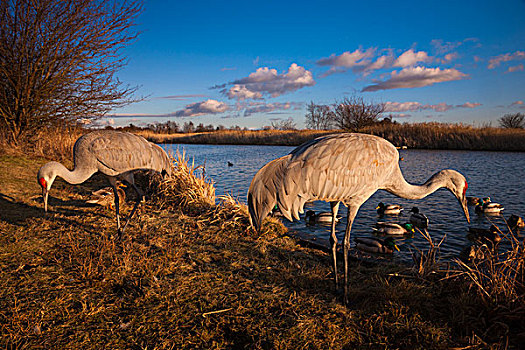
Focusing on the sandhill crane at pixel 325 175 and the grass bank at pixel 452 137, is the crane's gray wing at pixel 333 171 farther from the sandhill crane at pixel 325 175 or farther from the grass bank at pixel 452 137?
the grass bank at pixel 452 137

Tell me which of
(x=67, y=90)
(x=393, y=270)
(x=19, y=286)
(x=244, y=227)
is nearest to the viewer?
(x=19, y=286)

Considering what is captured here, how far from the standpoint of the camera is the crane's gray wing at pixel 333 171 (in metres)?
3.46

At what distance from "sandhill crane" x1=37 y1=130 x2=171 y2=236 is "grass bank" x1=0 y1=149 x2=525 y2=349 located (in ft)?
2.79

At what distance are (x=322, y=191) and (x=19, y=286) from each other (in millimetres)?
3389

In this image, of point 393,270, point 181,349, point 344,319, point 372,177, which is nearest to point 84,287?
point 181,349

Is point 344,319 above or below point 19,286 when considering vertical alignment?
below

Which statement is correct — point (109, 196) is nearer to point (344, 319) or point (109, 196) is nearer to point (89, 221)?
point (89, 221)

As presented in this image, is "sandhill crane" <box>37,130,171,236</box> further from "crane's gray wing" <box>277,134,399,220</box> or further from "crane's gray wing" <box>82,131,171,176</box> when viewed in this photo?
"crane's gray wing" <box>277,134,399,220</box>

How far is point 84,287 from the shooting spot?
10.7 ft

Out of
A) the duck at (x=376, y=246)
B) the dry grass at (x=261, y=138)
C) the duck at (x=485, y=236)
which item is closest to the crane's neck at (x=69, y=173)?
the duck at (x=376, y=246)

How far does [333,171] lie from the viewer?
11.4ft

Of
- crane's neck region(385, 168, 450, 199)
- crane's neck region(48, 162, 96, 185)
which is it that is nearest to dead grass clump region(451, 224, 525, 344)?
crane's neck region(385, 168, 450, 199)

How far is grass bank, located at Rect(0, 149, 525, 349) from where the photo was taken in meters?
2.62

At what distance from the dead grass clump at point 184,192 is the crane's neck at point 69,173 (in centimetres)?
184
